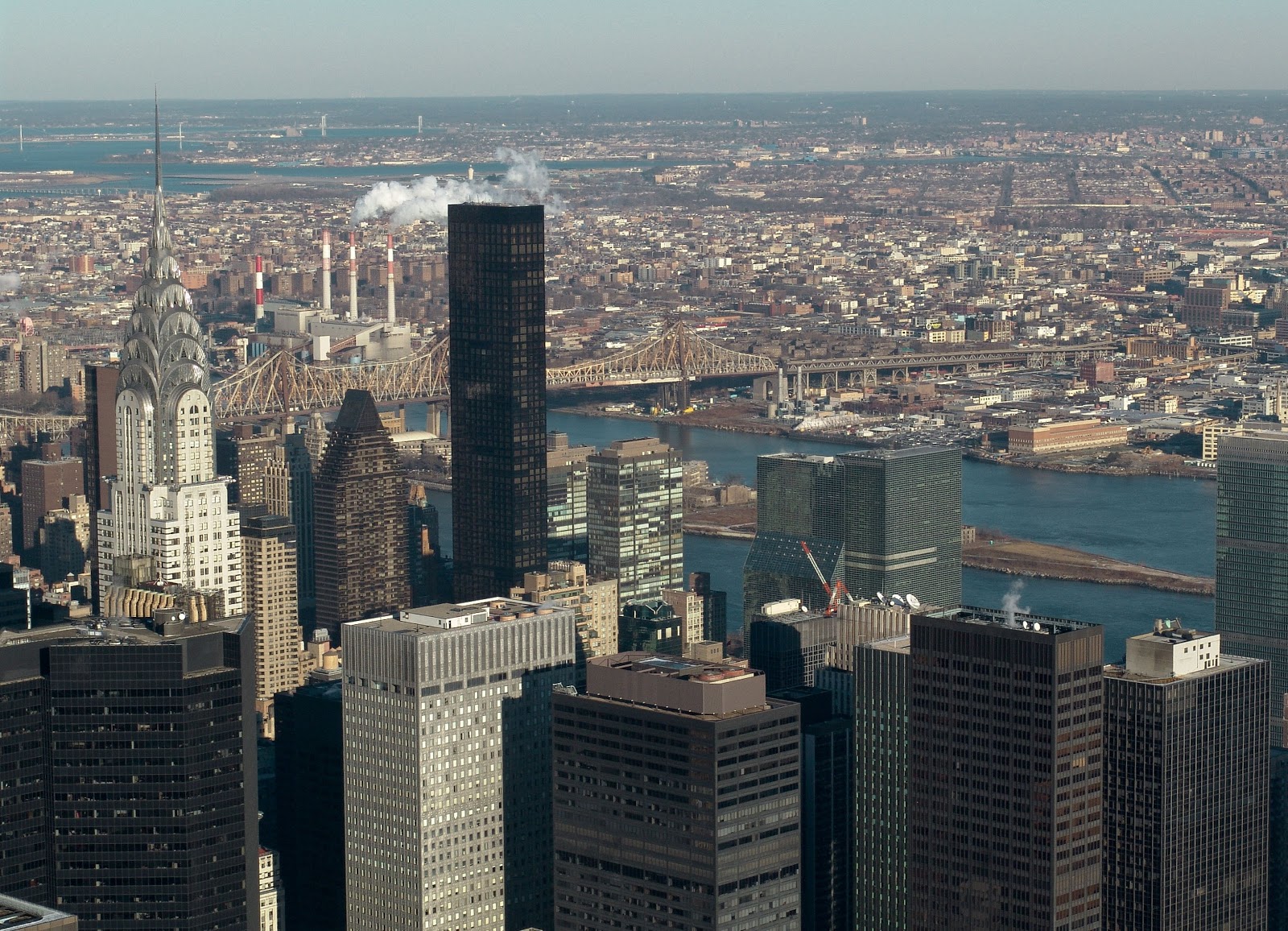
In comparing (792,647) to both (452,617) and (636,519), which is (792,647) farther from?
(636,519)

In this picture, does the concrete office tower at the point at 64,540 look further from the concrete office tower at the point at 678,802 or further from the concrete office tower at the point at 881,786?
the concrete office tower at the point at 881,786

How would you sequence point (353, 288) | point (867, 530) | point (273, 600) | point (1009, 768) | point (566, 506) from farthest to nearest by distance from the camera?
point (353, 288) < point (566, 506) < point (867, 530) < point (273, 600) < point (1009, 768)

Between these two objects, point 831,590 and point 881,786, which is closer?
point 881,786

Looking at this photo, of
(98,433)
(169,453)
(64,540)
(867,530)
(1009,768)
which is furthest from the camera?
(64,540)

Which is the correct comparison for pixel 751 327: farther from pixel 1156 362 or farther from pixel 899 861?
pixel 899 861

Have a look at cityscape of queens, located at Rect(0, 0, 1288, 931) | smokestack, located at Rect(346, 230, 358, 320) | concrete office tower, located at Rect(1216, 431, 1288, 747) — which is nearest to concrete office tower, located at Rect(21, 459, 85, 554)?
cityscape of queens, located at Rect(0, 0, 1288, 931)

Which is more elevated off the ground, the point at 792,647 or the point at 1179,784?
the point at 1179,784

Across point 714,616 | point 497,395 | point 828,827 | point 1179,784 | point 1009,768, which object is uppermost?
point 497,395

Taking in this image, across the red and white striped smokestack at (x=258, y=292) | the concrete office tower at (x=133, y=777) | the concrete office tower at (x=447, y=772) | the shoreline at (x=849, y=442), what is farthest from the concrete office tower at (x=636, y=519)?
the red and white striped smokestack at (x=258, y=292)

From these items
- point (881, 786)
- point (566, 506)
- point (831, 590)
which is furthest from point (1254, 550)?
point (881, 786)
